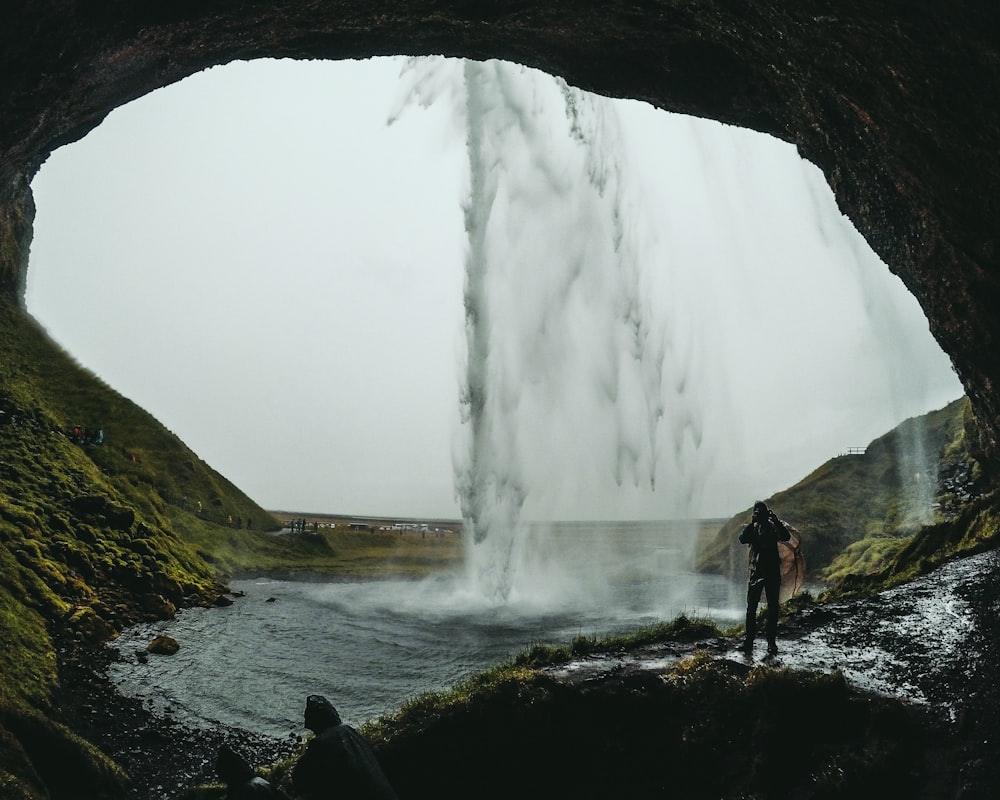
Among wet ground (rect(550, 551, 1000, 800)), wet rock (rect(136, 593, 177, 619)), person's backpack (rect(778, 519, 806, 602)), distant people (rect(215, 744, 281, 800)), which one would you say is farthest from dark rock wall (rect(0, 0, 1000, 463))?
wet rock (rect(136, 593, 177, 619))

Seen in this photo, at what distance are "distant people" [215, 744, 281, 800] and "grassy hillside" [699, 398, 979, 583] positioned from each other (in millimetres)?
33769

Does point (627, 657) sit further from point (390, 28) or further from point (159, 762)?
point (390, 28)

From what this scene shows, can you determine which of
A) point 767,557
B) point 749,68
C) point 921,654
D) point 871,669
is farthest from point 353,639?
point 749,68

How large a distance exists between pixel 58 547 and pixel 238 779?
18287 mm

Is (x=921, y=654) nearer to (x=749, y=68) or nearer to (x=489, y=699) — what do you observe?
(x=489, y=699)

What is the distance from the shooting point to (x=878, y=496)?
45594 mm

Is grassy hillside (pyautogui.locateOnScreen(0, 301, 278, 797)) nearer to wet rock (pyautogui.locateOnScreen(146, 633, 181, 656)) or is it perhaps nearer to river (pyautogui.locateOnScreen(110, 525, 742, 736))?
wet rock (pyautogui.locateOnScreen(146, 633, 181, 656))

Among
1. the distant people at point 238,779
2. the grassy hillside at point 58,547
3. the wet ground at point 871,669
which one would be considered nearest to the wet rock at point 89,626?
the grassy hillside at point 58,547

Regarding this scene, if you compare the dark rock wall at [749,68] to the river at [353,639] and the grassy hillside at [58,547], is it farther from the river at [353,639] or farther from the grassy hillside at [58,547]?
the river at [353,639]

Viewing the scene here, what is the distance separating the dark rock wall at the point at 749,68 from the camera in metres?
10.5

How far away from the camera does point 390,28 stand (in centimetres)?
1655

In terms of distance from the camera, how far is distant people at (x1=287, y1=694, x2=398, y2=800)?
6.25 m

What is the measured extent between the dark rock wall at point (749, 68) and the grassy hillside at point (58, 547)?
12459 millimetres

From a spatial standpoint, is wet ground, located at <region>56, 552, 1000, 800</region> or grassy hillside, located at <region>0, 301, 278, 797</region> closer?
wet ground, located at <region>56, 552, 1000, 800</region>
